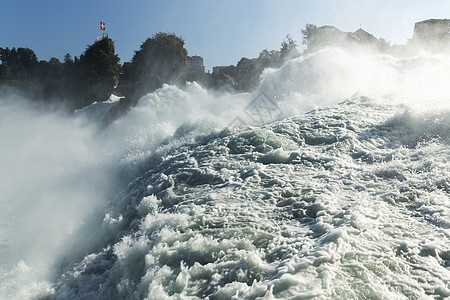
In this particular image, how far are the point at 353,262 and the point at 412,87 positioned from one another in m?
10.2

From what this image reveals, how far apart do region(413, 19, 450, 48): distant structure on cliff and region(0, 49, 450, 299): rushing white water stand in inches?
1528

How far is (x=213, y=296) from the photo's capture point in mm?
3055

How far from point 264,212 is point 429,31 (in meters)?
53.0

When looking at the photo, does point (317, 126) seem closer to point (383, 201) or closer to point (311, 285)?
point (383, 201)

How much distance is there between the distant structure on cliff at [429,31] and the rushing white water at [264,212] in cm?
3882

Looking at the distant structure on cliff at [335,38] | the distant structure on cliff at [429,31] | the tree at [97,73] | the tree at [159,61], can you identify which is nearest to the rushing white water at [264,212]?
the tree at [97,73]

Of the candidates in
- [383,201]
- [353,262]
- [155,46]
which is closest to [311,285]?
[353,262]

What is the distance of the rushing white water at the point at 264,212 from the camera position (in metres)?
3.20

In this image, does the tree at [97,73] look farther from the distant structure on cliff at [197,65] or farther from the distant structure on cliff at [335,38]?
the distant structure on cliff at [335,38]

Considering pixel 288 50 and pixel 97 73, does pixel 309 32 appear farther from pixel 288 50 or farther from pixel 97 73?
pixel 97 73

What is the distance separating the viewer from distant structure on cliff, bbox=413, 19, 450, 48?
41.5 metres

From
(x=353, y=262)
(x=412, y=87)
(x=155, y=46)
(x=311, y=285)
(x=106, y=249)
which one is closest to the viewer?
(x=311, y=285)

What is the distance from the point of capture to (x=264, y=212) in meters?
4.52

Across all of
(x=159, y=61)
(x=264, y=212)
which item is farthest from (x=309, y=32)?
(x=264, y=212)
